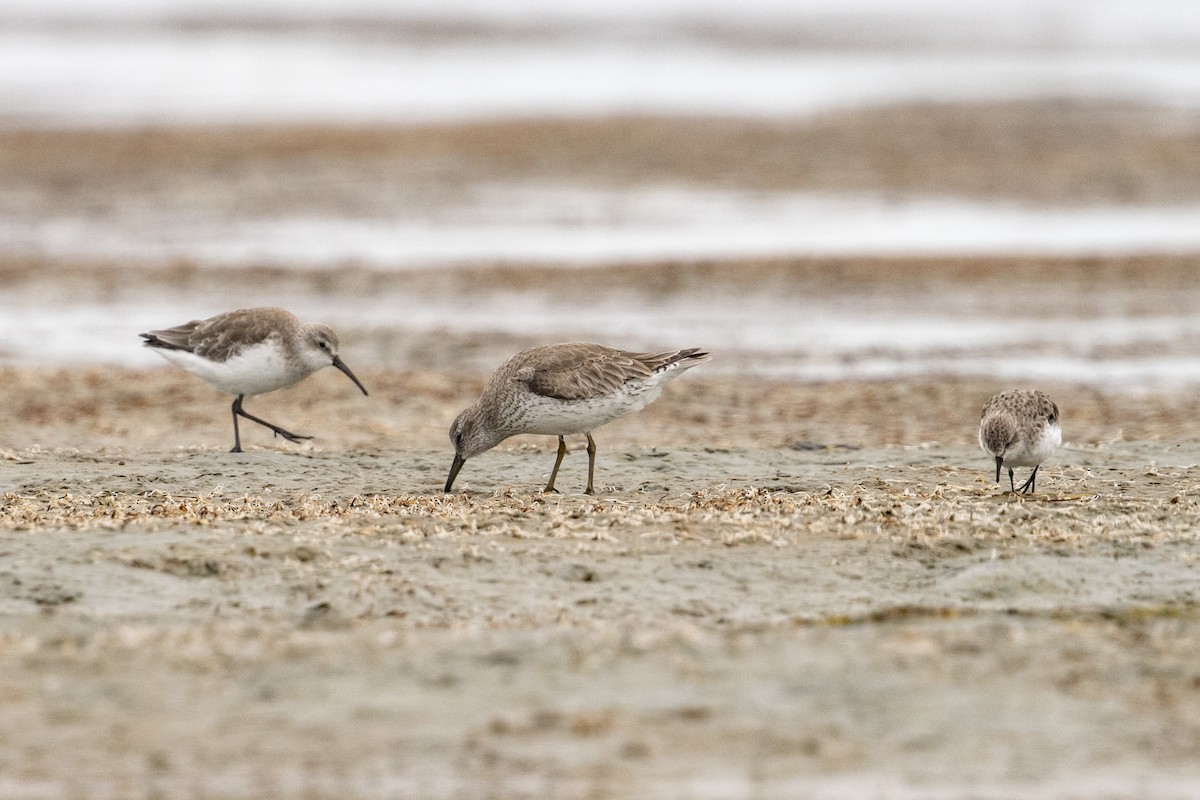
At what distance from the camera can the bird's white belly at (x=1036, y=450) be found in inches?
414

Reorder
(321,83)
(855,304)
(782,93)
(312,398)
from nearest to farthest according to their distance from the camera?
(312,398), (855,304), (782,93), (321,83)

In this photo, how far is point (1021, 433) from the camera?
10.5 meters

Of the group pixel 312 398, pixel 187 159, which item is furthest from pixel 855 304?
pixel 187 159

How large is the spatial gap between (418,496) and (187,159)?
23.8m

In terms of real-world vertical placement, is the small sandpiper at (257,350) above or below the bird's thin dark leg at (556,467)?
above

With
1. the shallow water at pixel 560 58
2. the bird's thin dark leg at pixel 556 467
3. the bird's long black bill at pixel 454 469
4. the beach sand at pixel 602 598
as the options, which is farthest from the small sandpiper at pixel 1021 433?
the shallow water at pixel 560 58

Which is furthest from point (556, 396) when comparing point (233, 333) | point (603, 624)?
point (233, 333)

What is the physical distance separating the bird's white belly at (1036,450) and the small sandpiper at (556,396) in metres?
2.35

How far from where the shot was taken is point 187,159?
108ft

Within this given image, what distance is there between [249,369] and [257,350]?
0.17 meters

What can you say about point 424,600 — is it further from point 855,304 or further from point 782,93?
point 782,93

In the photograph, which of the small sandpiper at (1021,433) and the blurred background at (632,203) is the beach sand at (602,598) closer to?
the small sandpiper at (1021,433)

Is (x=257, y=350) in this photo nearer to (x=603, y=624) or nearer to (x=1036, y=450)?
(x=603, y=624)


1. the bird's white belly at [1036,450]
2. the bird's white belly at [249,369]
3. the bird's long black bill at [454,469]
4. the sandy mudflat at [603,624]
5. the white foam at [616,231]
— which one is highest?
the white foam at [616,231]
